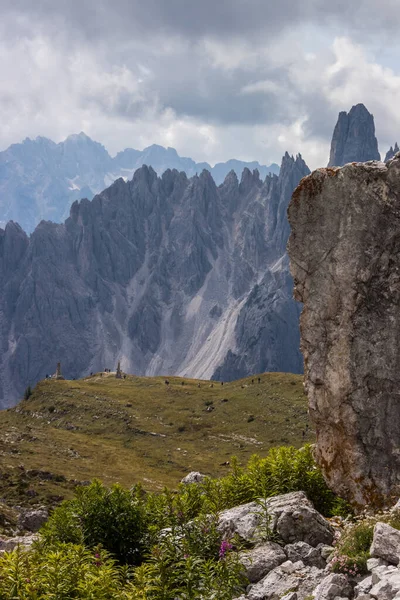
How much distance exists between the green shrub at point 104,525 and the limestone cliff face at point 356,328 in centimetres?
837

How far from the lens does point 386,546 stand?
14.2 m

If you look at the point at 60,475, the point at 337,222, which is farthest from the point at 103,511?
the point at 60,475

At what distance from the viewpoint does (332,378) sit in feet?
78.2

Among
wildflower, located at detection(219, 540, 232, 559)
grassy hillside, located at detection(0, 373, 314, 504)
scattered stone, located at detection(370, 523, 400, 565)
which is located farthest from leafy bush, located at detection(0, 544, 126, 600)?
grassy hillside, located at detection(0, 373, 314, 504)

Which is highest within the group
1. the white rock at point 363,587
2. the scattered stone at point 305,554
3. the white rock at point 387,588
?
the white rock at point 387,588

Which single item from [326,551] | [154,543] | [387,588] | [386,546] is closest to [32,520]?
[154,543]

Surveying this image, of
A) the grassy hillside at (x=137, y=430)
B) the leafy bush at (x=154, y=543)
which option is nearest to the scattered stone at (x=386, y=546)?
the leafy bush at (x=154, y=543)

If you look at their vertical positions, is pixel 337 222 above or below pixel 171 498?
above

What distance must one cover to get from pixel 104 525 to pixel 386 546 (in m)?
9.94

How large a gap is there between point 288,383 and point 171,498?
133 meters

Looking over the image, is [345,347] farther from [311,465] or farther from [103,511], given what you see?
[103,511]

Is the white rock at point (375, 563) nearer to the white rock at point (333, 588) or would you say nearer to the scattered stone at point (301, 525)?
the white rock at point (333, 588)

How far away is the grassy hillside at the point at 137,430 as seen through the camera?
7669 centimetres

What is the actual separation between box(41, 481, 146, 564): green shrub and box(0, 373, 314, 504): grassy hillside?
3941 centimetres
